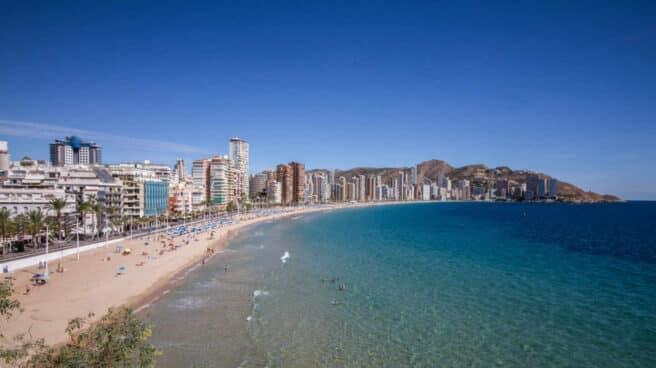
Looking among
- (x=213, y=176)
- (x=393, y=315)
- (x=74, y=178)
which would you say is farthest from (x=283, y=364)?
(x=213, y=176)

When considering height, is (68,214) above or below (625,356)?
above

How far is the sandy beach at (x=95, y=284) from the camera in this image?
62.4ft

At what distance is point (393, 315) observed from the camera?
21.9 metres

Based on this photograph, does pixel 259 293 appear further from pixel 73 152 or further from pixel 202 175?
pixel 73 152

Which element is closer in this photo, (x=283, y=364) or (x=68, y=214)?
(x=283, y=364)

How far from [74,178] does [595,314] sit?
66.9 metres

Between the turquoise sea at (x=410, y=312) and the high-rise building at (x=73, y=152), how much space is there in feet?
369

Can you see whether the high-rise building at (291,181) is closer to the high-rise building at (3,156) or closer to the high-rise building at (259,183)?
the high-rise building at (259,183)

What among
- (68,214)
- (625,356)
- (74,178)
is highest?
(74,178)

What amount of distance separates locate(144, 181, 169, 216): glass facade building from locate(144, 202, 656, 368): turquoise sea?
116 ft

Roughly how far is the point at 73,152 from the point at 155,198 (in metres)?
80.3

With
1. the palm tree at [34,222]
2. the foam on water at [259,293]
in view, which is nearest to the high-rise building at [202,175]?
the palm tree at [34,222]

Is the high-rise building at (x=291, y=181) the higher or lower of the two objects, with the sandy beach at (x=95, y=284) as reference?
higher

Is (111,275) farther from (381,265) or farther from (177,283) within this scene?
(381,265)
